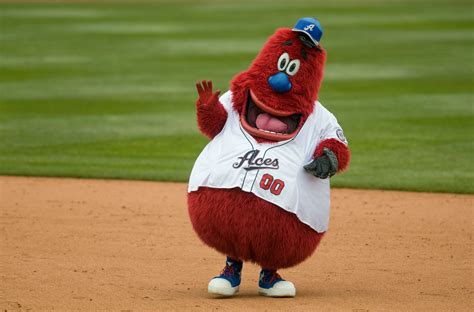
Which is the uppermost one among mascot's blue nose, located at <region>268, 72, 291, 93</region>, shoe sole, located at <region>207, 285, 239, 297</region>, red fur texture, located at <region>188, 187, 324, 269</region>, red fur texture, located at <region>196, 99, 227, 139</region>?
mascot's blue nose, located at <region>268, 72, 291, 93</region>

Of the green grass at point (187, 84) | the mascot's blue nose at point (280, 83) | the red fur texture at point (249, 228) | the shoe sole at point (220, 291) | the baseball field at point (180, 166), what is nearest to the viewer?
the red fur texture at point (249, 228)

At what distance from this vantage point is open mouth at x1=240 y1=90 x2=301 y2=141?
18.8 ft

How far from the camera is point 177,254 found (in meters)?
7.18

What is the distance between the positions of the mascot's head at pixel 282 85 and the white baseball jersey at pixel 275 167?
6 cm

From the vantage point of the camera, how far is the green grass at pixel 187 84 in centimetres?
1083

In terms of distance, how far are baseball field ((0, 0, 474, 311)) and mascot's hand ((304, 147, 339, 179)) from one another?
0.75m

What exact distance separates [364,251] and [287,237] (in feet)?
6.01

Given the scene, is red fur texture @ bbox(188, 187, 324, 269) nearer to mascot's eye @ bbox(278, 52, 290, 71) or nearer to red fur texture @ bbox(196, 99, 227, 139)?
red fur texture @ bbox(196, 99, 227, 139)

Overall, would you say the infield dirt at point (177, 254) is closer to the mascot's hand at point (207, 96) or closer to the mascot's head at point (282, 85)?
the mascot's head at point (282, 85)

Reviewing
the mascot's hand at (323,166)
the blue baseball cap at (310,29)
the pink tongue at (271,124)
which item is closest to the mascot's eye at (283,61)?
the blue baseball cap at (310,29)

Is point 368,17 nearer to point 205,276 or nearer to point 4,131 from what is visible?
point 4,131

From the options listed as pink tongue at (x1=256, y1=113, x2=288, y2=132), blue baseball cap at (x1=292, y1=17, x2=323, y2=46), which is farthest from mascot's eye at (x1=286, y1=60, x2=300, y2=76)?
pink tongue at (x1=256, y1=113, x2=288, y2=132)

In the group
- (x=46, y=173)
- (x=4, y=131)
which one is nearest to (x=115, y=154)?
(x=46, y=173)

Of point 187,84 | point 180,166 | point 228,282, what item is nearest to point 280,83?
point 228,282
